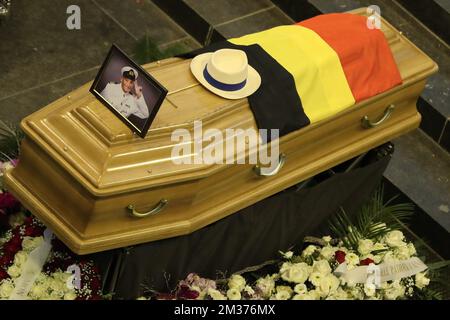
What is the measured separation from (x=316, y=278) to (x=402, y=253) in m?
0.48

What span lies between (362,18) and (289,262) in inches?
46.5

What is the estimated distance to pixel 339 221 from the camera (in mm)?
5598

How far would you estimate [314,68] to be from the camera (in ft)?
16.4

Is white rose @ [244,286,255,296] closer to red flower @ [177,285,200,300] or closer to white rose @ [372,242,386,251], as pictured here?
red flower @ [177,285,200,300]

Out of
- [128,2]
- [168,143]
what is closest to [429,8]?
[128,2]

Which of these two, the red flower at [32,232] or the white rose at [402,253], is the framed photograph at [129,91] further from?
the white rose at [402,253]

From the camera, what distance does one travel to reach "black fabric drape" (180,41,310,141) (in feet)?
15.8

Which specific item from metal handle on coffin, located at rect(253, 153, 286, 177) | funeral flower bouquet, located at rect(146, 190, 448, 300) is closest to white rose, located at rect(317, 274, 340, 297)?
funeral flower bouquet, located at rect(146, 190, 448, 300)

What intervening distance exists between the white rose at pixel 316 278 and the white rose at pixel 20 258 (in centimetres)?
125

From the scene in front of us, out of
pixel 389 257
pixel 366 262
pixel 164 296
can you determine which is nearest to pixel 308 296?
pixel 366 262

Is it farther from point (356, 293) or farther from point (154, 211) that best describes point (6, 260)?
point (356, 293)

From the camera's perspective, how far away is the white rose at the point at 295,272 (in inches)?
202

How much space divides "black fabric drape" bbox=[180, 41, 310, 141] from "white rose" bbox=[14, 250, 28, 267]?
117 cm
